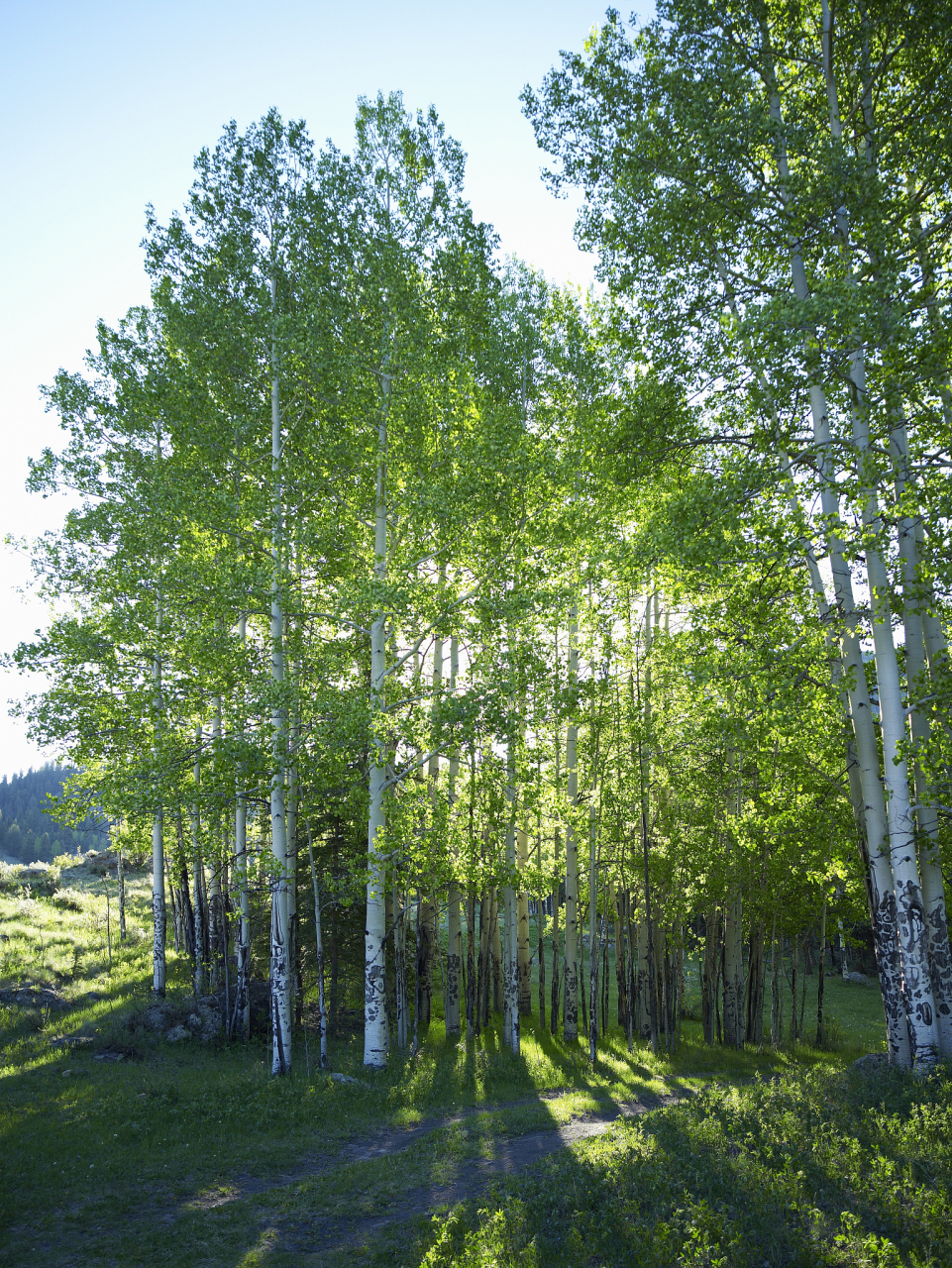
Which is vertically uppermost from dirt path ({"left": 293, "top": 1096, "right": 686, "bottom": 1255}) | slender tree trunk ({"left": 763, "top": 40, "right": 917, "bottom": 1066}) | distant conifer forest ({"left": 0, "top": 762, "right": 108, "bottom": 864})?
slender tree trunk ({"left": 763, "top": 40, "right": 917, "bottom": 1066})

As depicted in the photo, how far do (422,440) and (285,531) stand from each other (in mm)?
4003

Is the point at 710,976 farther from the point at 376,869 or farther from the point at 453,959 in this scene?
the point at 376,869

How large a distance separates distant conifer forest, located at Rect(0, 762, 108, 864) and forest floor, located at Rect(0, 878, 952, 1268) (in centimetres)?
7675

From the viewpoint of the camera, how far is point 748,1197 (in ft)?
21.8

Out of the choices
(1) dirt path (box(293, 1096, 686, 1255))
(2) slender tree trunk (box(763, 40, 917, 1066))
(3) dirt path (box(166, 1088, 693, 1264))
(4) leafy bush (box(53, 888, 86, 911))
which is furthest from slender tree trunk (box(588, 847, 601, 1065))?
(4) leafy bush (box(53, 888, 86, 911))

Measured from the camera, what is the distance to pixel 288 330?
1677 cm

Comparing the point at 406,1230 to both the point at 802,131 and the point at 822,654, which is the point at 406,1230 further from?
the point at 802,131

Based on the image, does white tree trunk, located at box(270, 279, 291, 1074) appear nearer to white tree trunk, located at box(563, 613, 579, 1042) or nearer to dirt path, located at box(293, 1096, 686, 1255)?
dirt path, located at box(293, 1096, 686, 1255)

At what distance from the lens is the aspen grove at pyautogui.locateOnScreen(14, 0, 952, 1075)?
1063cm

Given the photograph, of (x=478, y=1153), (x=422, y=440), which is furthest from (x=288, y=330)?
(x=478, y=1153)

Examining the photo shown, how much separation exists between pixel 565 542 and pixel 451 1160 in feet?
42.6

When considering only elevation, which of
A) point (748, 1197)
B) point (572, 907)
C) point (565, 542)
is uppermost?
point (565, 542)

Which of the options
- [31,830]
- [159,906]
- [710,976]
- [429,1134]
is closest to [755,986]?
[710,976]

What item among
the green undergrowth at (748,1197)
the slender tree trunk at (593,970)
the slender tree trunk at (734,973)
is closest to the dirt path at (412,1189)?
the green undergrowth at (748,1197)
